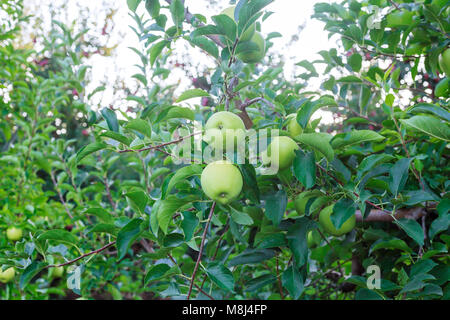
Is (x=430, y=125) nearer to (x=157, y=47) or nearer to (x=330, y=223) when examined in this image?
(x=330, y=223)

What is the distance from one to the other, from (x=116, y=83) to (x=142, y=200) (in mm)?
4495

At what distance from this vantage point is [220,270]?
0.83 meters

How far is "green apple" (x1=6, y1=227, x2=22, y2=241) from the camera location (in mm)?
1768

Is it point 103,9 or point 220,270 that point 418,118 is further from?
point 103,9

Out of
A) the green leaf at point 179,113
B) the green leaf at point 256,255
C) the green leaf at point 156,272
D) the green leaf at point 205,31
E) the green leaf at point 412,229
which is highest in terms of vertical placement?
the green leaf at point 205,31

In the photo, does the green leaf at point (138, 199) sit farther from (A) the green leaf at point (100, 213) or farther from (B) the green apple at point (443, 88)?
(B) the green apple at point (443, 88)

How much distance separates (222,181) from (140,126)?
25 centimetres

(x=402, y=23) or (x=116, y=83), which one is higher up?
(x=402, y=23)

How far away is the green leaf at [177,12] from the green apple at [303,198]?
0.58 meters

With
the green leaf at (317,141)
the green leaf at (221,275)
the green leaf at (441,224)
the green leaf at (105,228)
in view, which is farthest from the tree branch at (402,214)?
the green leaf at (105,228)

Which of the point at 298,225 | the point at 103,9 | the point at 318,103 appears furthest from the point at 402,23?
the point at 103,9

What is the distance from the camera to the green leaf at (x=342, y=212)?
0.79 metres

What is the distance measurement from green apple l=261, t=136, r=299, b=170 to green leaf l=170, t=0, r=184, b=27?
43 centimetres
